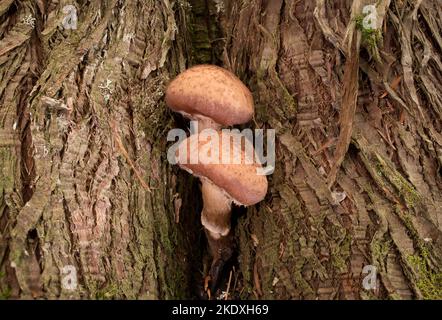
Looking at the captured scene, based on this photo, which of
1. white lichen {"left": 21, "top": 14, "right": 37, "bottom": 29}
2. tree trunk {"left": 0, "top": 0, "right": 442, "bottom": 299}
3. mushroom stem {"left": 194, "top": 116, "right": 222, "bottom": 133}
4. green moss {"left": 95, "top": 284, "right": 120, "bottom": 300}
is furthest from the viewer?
white lichen {"left": 21, "top": 14, "right": 37, "bottom": 29}

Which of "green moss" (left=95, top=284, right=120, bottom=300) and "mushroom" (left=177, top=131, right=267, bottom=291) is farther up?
"mushroom" (left=177, top=131, right=267, bottom=291)

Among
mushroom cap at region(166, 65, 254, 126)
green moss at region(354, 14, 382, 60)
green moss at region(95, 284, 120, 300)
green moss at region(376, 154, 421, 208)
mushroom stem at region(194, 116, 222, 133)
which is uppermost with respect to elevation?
green moss at region(354, 14, 382, 60)

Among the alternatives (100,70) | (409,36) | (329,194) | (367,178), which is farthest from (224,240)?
(409,36)

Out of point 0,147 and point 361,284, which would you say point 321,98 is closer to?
point 361,284

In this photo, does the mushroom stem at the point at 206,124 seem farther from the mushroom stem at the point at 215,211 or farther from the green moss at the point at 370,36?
the green moss at the point at 370,36

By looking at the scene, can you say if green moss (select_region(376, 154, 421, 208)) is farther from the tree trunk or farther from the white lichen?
the white lichen

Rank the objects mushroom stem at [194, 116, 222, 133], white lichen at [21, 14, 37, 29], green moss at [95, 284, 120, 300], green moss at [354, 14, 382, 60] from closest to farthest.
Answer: green moss at [95, 284, 120, 300], green moss at [354, 14, 382, 60], mushroom stem at [194, 116, 222, 133], white lichen at [21, 14, 37, 29]

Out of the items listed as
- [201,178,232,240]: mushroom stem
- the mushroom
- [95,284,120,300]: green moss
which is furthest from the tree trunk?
the mushroom

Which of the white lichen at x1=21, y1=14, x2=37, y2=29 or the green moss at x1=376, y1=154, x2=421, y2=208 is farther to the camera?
the white lichen at x1=21, y1=14, x2=37, y2=29
